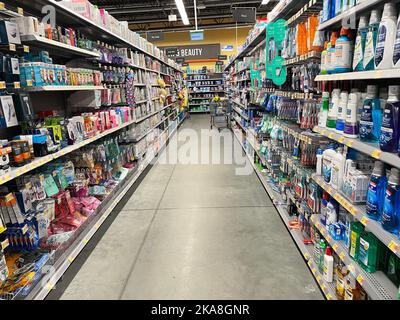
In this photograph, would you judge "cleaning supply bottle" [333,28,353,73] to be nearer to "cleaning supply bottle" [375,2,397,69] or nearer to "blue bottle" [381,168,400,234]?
"cleaning supply bottle" [375,2,397,69]

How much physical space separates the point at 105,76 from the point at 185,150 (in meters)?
4.13

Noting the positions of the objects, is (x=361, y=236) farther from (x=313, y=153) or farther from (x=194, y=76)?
(x=194, y=76)

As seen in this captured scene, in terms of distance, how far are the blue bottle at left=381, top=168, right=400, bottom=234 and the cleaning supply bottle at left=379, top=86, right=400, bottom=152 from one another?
127 millimetres

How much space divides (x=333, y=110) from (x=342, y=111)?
0.15 metres

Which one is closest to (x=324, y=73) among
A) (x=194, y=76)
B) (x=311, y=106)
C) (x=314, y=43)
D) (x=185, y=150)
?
(x=314, y=43)

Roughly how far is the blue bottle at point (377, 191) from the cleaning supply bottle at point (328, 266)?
704mm

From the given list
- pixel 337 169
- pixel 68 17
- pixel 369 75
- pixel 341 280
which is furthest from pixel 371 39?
pixel 68 17

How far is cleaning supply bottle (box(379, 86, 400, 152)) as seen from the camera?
1.42 meters

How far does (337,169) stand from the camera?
6.89 ft

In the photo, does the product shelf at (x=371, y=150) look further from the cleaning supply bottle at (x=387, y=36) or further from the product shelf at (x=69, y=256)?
the product shelf at (x=69, y=256)

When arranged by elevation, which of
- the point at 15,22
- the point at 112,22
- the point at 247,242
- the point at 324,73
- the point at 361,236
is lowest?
the point at 247,242

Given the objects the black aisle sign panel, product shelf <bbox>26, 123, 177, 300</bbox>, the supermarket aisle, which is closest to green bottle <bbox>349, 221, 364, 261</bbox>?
the supermarket aisle

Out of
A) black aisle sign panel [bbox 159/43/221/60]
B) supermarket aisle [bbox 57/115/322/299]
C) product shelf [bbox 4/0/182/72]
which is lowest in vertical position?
supermarket aisle [bbox 57/115/322/299]

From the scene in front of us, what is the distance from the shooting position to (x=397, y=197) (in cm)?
147
